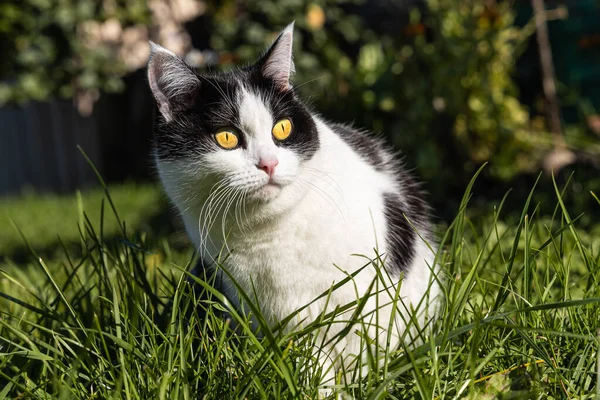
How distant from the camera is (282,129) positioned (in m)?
1.69

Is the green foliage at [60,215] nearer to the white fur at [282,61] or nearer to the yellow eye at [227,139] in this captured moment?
the white fur at [282,61]

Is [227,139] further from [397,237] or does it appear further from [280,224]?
[397,237]

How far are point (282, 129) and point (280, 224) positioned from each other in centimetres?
27

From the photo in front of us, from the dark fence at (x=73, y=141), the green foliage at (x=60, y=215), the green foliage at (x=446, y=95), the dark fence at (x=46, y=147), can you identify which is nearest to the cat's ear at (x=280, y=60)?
the green foliage at (x=446, y=95)

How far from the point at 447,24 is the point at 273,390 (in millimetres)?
3047

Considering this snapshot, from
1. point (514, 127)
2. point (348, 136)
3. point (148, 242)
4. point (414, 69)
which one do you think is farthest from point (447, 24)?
point (148, 242)

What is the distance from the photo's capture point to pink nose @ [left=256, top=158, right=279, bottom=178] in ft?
5.06

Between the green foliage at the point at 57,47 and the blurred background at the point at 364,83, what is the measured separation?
0.04 feet

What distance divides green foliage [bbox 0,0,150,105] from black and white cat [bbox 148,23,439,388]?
12.7ft

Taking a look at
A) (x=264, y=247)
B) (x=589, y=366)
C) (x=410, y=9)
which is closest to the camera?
(x=589, y=366)

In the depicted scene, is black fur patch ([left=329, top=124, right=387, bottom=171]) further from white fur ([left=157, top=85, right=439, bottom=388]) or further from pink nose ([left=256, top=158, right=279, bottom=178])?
pink nose ([left=256, top=158, right=279, bottom=178])

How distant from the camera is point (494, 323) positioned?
117 cm

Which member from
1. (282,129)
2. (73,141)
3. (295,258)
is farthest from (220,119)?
(73,141)

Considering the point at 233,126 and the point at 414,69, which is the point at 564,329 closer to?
the point at 233,126
